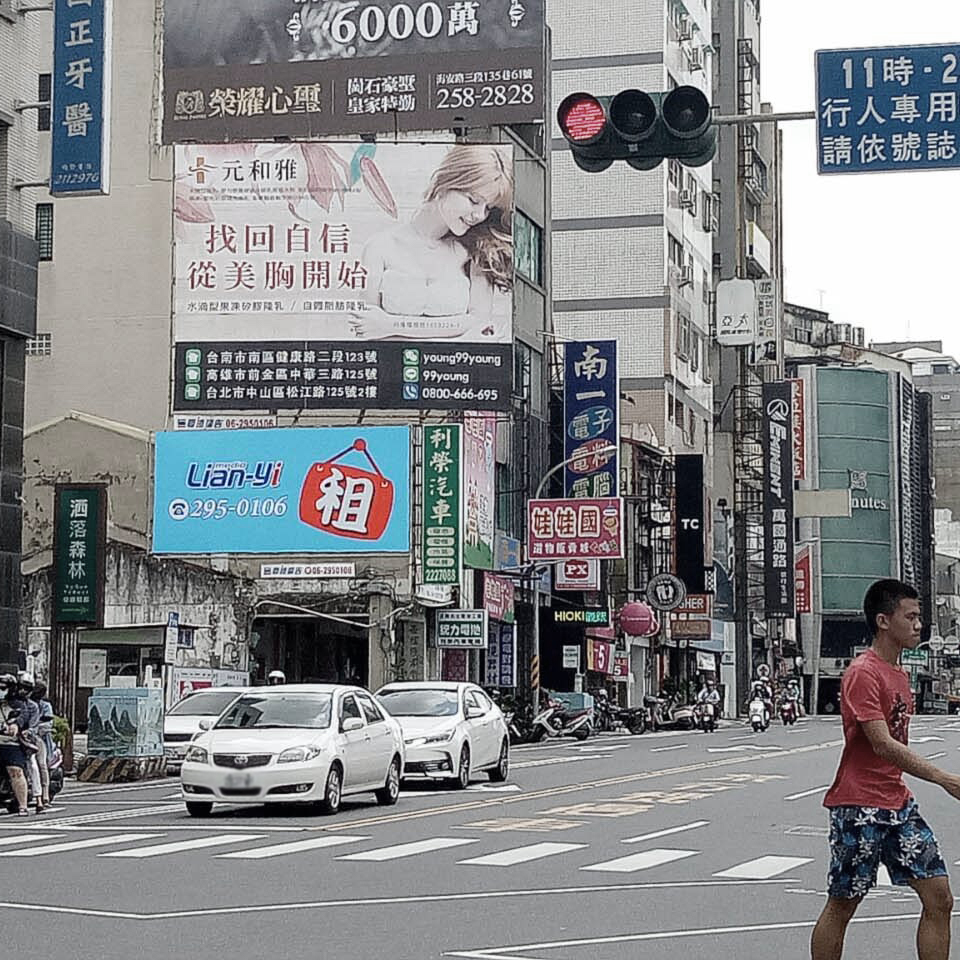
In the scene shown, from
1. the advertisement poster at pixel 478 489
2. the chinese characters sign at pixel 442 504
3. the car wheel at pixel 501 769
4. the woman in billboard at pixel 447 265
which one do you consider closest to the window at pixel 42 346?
the woman in billboard at pixel 447 265

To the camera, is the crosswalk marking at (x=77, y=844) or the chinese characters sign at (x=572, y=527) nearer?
the crosswalk marking at (x=77, y=844)

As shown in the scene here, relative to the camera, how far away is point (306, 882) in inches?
571

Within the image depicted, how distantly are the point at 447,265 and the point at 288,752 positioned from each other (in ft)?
83.0

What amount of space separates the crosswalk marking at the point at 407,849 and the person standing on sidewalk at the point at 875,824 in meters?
8.23

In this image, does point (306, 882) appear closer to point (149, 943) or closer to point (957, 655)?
point (149, 943)

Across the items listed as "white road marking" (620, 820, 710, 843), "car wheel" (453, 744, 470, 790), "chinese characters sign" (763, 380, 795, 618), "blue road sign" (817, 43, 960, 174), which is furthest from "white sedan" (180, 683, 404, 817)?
"chinese characters sign" (763, 380, 795, 618)

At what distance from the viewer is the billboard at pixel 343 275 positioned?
149 feet

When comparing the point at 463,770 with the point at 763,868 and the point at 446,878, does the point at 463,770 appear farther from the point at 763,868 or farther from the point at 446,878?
the point at 446,878

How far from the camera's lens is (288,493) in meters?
45.5

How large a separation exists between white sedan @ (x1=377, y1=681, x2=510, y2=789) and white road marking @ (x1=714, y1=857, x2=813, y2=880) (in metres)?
9.99

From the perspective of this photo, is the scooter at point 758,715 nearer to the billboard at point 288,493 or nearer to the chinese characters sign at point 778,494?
the billboard at point 288,493

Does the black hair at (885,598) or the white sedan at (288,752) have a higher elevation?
the black hair at (885,598)

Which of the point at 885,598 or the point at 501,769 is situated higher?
the point at 885,598

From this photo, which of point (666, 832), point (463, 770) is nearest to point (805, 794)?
point (463, 770)
